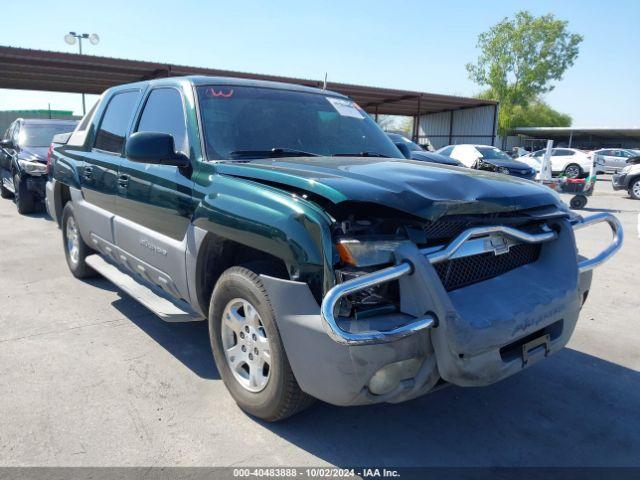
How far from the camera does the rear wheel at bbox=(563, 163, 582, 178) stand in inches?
969

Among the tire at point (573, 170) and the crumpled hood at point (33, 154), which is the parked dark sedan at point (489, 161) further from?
the crumpled hood at point (33, 154)

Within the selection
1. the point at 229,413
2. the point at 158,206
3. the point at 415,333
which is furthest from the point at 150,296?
the point at 415,333

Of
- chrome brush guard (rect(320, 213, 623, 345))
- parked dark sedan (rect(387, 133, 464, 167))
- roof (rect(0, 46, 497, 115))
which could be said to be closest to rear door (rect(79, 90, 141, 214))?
parked dark sedan (rect(387, 133, 464, 167))

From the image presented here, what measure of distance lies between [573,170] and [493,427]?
2530 cm

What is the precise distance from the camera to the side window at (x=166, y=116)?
3428 millimetres

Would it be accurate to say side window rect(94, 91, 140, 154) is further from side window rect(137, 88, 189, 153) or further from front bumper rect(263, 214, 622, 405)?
front bumper rect(263, 214, 622, 405)

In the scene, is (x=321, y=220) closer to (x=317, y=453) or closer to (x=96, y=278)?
(x=317, y=453)

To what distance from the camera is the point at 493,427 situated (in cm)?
289

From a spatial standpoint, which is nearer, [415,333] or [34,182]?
[415,333]

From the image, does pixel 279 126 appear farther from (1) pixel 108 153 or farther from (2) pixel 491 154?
(2) pixel 491 154

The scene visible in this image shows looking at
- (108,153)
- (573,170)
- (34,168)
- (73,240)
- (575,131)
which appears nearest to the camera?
(108,153)

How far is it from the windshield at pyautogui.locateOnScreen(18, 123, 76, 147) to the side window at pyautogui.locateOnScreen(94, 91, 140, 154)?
21.4ft

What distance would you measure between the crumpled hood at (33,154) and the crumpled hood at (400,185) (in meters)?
7.94

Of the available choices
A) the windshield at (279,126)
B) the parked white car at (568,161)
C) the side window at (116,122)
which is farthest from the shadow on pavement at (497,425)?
the parked white car at (568,161)
